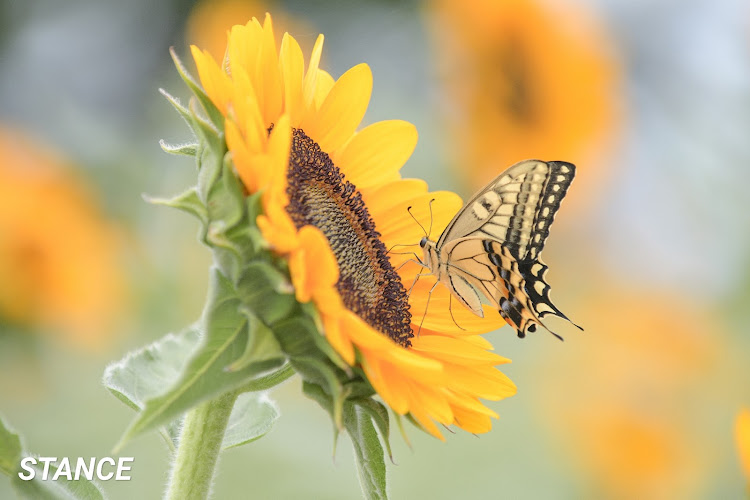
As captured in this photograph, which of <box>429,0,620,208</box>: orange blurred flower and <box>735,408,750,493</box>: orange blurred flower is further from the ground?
<box>429,0,620,208</box>: orange blurred flower

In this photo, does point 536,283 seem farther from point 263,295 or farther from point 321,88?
point 263,295

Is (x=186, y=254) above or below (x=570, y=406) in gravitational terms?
above

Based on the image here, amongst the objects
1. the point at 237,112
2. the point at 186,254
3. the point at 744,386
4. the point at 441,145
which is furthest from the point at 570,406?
the point at 237,112

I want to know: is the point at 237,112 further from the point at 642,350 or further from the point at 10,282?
the point at 642,350

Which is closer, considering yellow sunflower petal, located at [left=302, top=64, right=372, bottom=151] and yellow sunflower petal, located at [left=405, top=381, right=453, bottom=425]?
yellow sunflower petal, located at [left=405, top=381, right=453, bottom=425]

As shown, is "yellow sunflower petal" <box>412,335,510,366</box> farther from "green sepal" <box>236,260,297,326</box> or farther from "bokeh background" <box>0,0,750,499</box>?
"bokeh background" <box>0,0,750,499</box>

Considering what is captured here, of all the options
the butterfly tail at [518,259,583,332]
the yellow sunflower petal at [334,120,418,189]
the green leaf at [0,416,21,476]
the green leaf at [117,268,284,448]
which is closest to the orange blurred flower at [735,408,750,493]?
the butterfly tail at [518,259,583,332]
